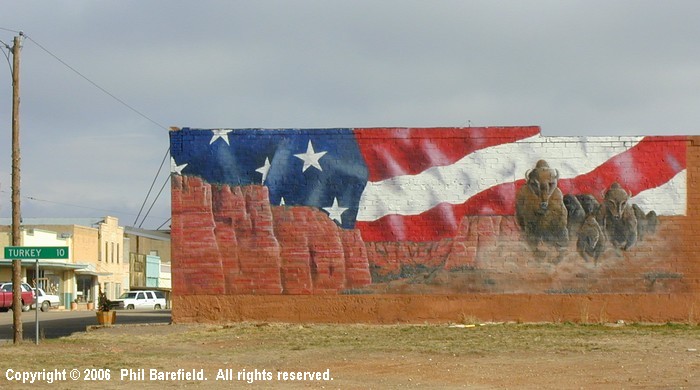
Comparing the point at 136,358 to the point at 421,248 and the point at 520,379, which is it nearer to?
the point at 520,379

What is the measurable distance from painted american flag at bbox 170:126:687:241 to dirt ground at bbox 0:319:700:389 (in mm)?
3298

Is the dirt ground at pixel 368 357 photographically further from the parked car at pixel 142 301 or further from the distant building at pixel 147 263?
the distant building at pixel 147 263

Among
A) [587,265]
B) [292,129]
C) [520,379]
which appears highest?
[292,129]

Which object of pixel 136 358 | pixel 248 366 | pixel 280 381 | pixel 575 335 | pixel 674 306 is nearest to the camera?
pixel 280 381

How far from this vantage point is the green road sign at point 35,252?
22219 mm

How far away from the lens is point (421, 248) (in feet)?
93.8

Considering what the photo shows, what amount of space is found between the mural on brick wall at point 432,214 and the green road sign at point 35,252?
6.53 metres

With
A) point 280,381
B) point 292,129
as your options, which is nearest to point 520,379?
point 280,381

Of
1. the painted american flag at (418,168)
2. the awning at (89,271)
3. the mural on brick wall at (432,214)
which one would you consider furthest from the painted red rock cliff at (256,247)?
the awning at (89,271)

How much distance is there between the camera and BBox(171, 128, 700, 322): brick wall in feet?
93.6

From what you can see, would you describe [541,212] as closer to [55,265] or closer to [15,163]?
[15,163]

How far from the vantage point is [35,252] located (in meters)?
22.4

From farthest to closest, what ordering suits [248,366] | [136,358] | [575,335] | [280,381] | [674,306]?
[674,306], [575,335], [136,358], [248,366], [280,381]

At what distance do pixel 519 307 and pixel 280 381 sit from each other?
1357 centimetres
